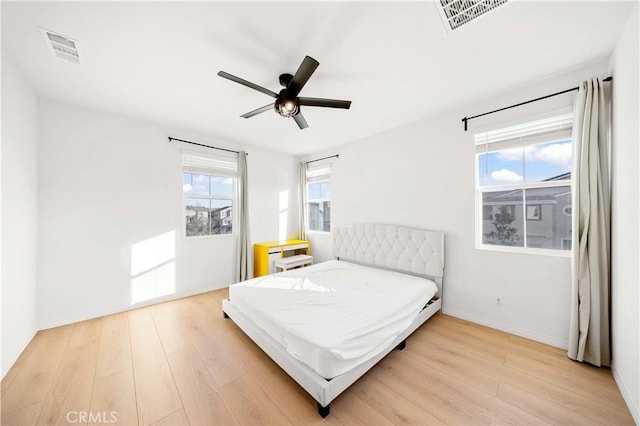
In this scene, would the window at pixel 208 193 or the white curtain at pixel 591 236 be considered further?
the window at pixel 208 193

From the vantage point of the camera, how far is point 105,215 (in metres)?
2.93

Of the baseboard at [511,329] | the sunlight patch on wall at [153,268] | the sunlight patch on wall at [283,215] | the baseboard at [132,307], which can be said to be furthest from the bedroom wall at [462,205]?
the sunlight patch on wall at [153,268]

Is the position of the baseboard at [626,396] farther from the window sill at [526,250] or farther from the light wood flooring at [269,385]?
the window sill at [526,250]

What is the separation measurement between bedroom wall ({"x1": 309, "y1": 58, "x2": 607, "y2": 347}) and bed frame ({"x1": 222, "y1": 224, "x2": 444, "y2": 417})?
0.59 feet

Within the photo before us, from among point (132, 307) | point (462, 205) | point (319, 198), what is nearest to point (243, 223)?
point (319, 198)

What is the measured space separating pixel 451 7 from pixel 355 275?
2.77m

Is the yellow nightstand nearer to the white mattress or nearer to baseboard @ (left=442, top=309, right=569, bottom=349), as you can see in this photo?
the white mattress

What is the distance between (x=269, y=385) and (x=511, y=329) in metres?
2.57

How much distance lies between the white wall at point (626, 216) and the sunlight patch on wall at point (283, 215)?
443 centimetres

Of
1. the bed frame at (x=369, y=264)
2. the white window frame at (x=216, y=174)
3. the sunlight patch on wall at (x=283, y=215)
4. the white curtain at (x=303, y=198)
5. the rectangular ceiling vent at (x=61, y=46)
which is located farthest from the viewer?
the white curtain at (x=303, y=198)

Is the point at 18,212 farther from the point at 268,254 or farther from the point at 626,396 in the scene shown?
the point at 626,396

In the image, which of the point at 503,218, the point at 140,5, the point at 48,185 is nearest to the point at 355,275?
the point at 503,218

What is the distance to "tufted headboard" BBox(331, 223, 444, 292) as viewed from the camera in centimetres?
294

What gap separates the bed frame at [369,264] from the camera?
1545 millimetres
